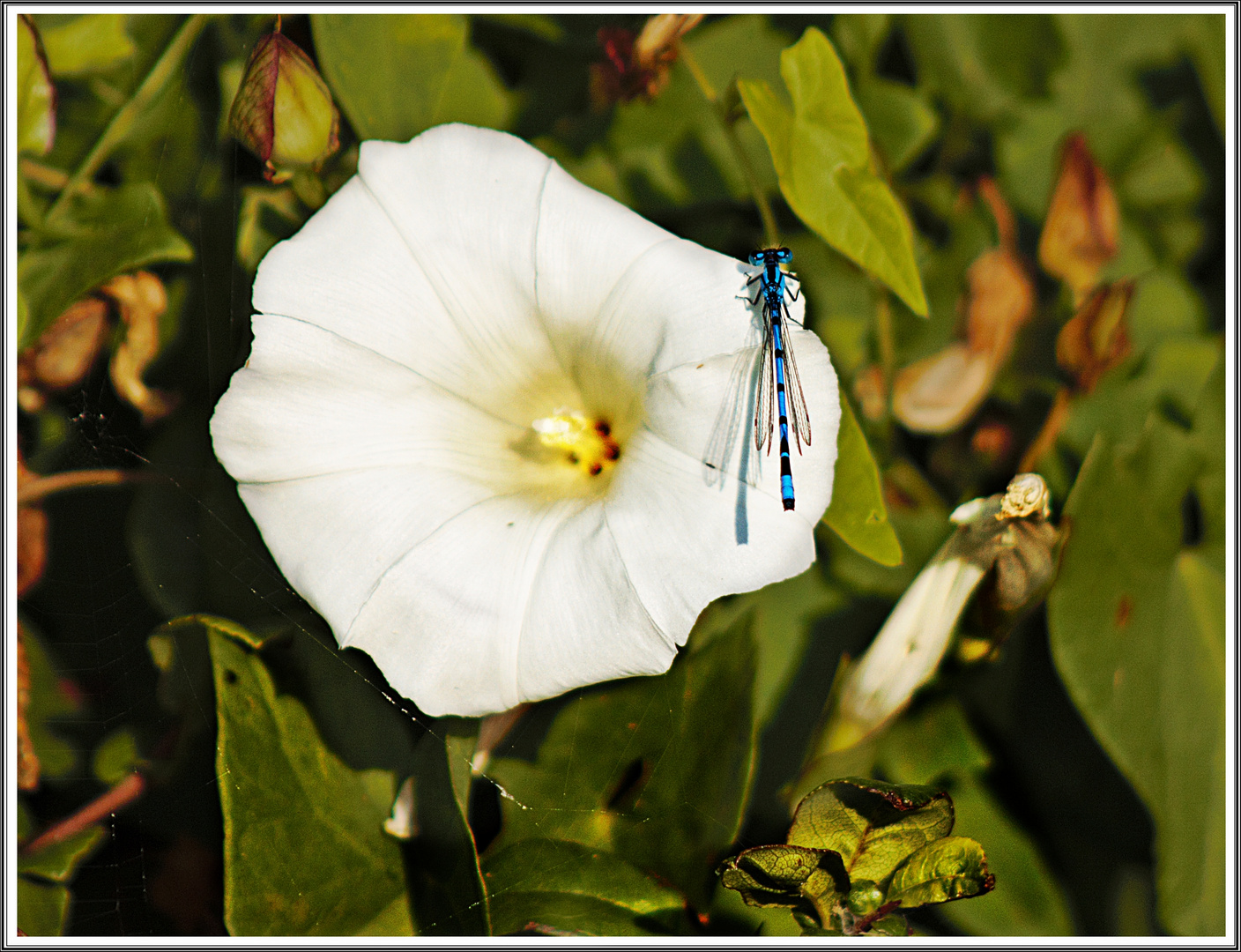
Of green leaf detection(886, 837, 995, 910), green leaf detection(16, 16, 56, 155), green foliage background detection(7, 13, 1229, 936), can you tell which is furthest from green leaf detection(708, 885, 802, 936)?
green leaf detection(16, 16, 56, 155)

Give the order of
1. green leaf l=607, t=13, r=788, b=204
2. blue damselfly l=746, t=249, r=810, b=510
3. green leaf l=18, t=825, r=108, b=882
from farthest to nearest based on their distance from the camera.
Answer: green leaf l=607, t=13, r=788, b=204
green leaf l=18, t=825, r=108, b=882
blue damselfly l=746, t=249, r=810, b=510

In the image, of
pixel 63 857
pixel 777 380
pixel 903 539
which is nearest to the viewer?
pixel 777 380

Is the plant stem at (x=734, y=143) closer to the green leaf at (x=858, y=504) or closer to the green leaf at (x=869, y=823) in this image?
the green leaf at (x=858, y=504)

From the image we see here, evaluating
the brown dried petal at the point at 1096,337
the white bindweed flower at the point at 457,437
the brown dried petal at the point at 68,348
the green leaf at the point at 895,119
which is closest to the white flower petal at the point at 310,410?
the white bindweed flower at the point at 457,437

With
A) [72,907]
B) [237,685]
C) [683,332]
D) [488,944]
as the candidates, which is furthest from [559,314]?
[72,907]

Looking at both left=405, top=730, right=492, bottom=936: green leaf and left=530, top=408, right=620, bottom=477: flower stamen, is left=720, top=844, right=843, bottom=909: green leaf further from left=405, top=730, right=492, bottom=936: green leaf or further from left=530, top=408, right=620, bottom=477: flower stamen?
left=530, top=408, right=620, bottom=477: flower stamen

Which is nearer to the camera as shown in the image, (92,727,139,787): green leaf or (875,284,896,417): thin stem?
(92,727,139,787): green leaf

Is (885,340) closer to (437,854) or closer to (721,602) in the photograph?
(721,602)

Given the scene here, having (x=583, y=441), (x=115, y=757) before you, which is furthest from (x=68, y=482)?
(x=583, y=441)
